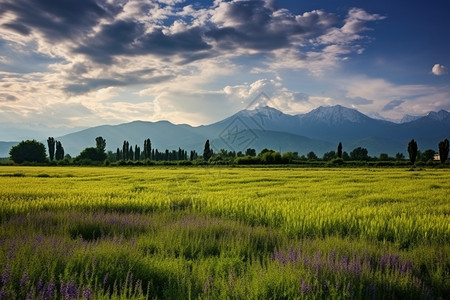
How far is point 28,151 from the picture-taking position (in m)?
119

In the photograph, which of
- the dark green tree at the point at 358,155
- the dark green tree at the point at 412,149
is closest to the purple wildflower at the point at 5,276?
the dark green tree at the point at 412,149

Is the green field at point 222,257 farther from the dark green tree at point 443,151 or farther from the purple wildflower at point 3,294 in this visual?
the dark green tree at point 443,151

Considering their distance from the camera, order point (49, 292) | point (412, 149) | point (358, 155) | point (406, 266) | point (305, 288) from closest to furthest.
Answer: point (49, 292)
point (305, 288)
point (406, 266)
point (412, 149)
point (358, 155)

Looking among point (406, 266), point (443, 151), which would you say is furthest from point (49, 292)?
point (443, 151)

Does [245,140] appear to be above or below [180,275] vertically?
above

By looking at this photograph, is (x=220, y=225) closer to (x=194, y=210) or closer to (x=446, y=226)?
(x=194, y=210)

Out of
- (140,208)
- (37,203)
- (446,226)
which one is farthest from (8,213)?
(446,226)

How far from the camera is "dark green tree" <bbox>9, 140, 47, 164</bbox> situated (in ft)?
387

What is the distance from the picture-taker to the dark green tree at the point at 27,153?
4646 inches

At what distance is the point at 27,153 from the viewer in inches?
4673

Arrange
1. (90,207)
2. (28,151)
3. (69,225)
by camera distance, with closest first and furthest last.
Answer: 1. (69,225)
2. (90,207)
3. (28,151)

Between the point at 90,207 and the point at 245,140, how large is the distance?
6041mm

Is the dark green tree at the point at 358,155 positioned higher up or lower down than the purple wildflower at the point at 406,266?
higher up

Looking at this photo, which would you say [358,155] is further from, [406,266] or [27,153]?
[406,266]
